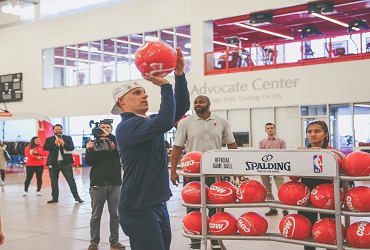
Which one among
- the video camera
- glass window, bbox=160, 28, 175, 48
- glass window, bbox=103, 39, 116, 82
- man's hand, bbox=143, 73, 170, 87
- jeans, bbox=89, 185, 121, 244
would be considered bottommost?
jeans, bbox=89, 185, 121, 244

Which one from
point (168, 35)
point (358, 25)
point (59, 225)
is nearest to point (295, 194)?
point (59, 225)

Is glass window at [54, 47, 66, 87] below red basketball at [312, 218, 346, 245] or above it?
above

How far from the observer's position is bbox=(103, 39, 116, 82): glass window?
2722 cm

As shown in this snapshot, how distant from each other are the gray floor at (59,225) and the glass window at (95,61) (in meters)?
14.4

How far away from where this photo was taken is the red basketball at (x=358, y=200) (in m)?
4.66

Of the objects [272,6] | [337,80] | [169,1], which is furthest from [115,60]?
[337,80]

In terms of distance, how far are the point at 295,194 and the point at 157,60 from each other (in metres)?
2.09

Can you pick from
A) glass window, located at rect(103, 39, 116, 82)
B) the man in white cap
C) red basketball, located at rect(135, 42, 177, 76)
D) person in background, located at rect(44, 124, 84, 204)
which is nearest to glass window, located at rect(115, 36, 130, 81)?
glass window, located at rect(103, 39, 116, 82)

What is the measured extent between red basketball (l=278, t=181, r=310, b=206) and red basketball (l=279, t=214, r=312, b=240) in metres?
0.17

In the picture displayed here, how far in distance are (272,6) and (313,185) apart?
1730 cm

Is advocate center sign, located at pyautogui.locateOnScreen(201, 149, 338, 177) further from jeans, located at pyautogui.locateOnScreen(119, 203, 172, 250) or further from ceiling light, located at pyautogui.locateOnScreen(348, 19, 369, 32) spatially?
ceiling light, located at pyautogui.locateOnScreen(348, 19, 369, 32)

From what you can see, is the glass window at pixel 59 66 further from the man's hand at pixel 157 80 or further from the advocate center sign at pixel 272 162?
the man's hand at pixel 157 80

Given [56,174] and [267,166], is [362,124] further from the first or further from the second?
[267,166]

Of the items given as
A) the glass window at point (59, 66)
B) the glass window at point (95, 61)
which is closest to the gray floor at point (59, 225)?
the glass window at point (95, 61)
